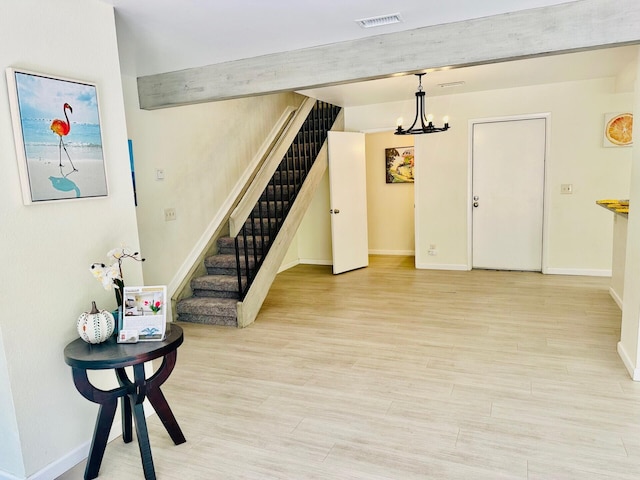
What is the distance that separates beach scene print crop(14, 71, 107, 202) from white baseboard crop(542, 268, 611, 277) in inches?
217

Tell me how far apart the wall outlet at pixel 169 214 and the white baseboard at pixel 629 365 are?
4067 mm

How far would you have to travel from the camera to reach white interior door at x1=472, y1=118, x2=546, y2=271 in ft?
19.3

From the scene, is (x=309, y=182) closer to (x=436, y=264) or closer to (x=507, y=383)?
(x=436, y=264)

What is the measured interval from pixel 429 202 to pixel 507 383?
381 cm

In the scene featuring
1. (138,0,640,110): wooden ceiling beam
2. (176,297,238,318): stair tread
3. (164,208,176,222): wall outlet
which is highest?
(138,0,640,110): wooden ceiling beam

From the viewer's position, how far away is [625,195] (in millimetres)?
5465

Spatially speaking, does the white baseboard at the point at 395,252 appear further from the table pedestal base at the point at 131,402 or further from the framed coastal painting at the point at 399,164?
the table pedestal base at the point at 131,402

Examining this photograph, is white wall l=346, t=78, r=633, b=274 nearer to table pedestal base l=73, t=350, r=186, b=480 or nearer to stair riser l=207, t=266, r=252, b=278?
stair riser l=207, t=266, r=252, b=278

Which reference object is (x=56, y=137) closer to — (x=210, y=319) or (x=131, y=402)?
(x=131, y=402)

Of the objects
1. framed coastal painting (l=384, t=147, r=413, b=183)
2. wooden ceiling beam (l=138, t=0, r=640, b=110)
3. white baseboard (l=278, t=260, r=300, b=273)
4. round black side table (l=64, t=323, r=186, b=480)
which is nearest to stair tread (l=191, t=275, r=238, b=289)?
wooden ceiling beam (l=138, t=0, r=640, b=110)

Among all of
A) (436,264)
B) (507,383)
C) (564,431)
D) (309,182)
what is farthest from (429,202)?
(564,431)

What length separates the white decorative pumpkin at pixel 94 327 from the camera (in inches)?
83.1

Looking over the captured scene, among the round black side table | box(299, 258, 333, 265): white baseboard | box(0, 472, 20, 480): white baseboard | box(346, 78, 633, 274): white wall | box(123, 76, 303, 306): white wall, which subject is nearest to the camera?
the round black side table

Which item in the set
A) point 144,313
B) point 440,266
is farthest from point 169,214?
point 440,266
